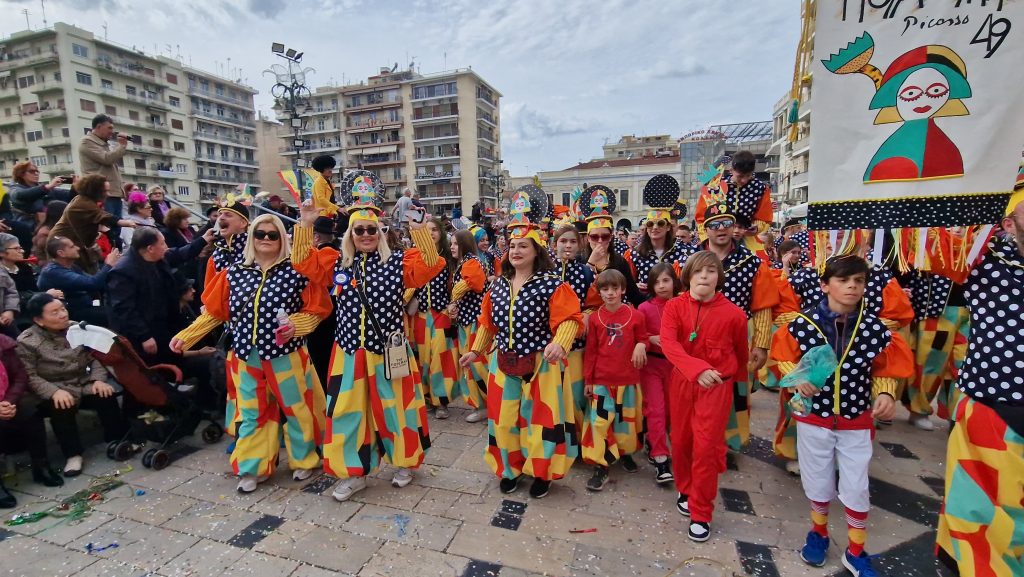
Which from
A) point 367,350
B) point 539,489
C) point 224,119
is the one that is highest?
point 224,119

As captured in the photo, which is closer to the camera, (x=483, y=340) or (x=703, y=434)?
(x=703, y=434)

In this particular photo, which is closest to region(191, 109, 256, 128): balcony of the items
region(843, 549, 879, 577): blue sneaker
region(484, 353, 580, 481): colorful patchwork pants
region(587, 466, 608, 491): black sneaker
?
region(484, 353, 580, 481): colorful patchwork pants

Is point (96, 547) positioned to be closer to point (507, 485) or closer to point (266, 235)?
point (266, 235)

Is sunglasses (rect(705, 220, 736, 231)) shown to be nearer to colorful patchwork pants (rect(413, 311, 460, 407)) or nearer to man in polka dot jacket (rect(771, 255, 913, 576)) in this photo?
man in polka dot jacket (rect(771, 255, 913, 576))

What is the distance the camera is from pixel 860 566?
271 centimetres

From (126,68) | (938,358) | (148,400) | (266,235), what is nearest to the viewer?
(266,235)

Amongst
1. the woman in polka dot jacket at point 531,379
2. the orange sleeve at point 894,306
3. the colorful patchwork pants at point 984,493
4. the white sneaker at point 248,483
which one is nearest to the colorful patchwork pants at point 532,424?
the woman in polka dot jacket at point 531,379

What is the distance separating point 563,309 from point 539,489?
139 cm

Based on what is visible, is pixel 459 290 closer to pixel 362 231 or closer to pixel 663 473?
pixel 362 231

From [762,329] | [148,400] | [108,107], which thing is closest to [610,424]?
[762,329]

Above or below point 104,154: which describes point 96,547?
below

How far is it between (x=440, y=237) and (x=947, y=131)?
4416 millimetres

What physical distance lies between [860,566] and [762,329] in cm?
165

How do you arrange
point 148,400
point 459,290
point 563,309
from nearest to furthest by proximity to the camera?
Answer: point 563,309 → point 148,400 → point 459,290
